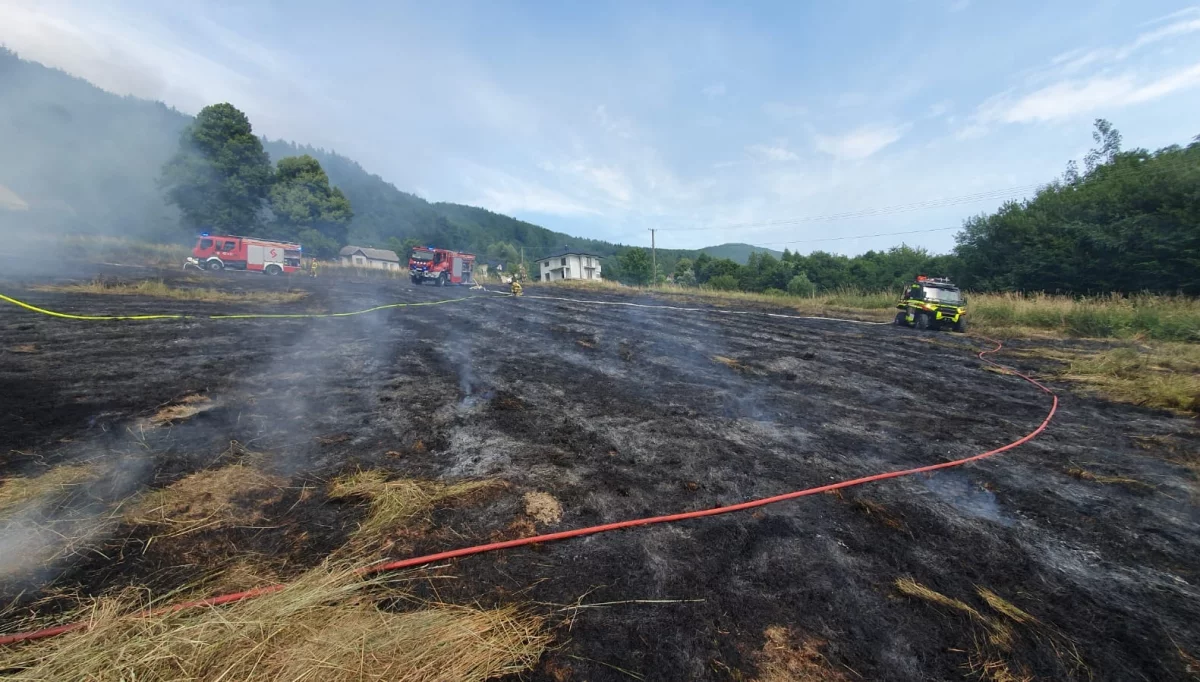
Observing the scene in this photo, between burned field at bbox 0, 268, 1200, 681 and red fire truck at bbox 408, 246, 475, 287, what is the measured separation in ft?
58.8

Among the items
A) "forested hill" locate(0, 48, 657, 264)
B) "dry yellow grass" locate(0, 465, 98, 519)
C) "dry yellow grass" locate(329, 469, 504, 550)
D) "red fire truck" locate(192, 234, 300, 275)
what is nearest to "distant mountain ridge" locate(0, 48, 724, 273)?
"forested hill" locate(0, 48, 657, 264)

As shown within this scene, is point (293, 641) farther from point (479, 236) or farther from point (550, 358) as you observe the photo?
point (479, 236)

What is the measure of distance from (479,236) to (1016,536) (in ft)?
305

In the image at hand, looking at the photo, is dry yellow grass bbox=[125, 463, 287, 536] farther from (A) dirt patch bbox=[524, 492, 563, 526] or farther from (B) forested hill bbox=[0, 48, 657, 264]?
(B) forested hill bbox=[0, 48, 657, 264]

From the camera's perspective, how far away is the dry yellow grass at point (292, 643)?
142cm

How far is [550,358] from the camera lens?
23.3 ft

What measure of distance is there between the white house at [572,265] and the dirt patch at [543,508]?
54.2 metres

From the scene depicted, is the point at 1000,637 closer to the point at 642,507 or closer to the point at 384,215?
the point at 642,507

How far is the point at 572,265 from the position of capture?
191ft

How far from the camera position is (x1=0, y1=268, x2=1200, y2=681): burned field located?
1.82 metres

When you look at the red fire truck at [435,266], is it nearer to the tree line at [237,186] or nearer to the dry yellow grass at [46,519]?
the tree line at [237,186]

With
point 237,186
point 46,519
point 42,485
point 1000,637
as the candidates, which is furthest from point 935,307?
point 237,186

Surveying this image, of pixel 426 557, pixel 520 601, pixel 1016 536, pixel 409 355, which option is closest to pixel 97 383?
pixel 409 355

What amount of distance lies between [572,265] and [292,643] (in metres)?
57.7
